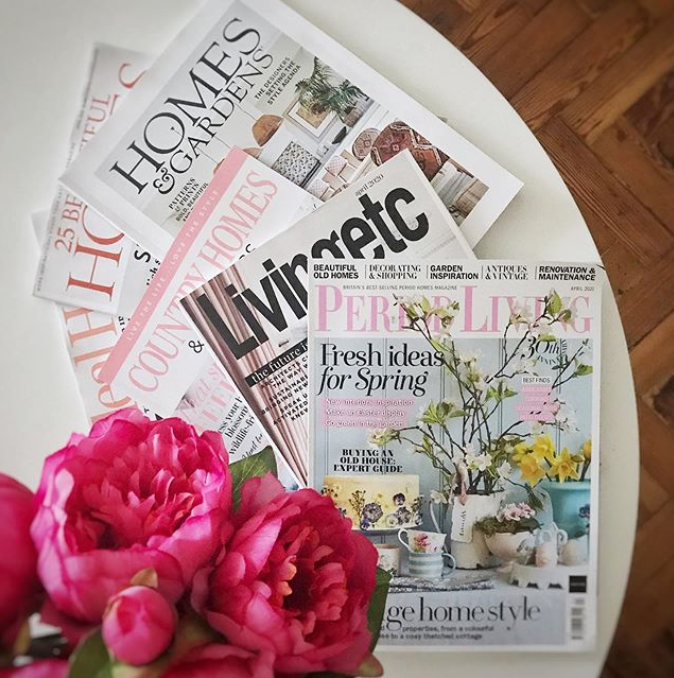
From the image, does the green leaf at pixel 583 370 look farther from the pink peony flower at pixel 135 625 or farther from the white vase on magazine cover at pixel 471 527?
the pink peony flower at pixel 135 625

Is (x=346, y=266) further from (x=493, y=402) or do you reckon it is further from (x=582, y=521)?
(x=582, y=521)

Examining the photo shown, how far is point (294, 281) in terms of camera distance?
58cm

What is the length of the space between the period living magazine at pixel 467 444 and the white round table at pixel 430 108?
0.05 feet

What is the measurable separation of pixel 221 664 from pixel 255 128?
40 centimetres

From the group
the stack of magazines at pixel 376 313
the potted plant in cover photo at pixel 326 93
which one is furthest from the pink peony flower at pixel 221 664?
the potted plant in cover photo at pixel 326 93

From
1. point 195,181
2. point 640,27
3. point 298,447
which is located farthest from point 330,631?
point 640,27

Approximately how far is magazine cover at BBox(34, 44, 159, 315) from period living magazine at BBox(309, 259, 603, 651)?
0.48ft

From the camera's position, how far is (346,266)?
1.90 feet

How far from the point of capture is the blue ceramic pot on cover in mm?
579

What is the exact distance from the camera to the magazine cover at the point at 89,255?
1.95 feet

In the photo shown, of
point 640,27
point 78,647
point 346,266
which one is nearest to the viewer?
point 78,647

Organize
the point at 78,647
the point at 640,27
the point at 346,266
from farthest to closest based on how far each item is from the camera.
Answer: the point at 640,27, the point at 346,266, the point at 78,647

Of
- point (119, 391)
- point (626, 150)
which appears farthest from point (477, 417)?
point (626, 150)

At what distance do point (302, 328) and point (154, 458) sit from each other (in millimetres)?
252
